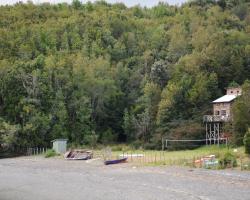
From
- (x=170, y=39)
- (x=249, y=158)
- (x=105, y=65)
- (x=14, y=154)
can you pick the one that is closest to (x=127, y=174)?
(x=249, y=158)

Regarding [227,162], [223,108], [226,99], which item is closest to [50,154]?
[223,108]

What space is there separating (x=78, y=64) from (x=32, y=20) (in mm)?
41623

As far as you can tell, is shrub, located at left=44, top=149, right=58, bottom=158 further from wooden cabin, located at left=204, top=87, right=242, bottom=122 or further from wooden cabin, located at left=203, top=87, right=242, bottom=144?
wooden cabin, located at left=204, top=87, right=242, bottom=122

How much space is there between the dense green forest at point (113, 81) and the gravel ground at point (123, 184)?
21012mm

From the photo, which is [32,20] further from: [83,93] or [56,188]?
[56,188]

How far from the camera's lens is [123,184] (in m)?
37.0

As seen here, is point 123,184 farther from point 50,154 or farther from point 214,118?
point 214,118

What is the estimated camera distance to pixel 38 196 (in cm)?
3181

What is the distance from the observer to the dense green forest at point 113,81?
2995 inches

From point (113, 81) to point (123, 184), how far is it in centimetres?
5205

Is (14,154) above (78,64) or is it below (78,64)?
below

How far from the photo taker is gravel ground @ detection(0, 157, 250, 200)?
31547 mm

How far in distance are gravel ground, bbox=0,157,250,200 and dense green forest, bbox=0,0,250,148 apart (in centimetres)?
2101

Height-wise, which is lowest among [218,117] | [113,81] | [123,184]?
[123,184]
